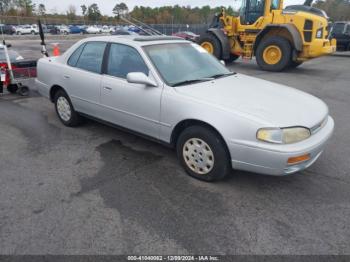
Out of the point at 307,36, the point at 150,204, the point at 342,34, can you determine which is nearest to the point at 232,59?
the point at 307,36

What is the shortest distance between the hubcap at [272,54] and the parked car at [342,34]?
28.1 ft

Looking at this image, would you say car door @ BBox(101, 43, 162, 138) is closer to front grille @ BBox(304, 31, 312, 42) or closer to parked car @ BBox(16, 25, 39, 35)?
front grille @ BBox(304, 31, 312, 42)

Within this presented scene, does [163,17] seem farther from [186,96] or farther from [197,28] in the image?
[186,96]

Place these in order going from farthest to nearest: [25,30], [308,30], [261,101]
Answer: [25,30] → [308,30] → [261,101]

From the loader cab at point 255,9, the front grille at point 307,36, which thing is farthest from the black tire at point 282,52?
the loader cab at point 255,9

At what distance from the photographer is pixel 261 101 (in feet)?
10.3

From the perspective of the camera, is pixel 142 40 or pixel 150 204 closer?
pixel 150 204

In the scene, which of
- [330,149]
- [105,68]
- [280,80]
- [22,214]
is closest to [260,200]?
[330,149]

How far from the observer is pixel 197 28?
36.2 meters

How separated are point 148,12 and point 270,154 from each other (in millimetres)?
94207

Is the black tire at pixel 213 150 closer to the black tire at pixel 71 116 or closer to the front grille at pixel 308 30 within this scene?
the black tire at pixel 71 116

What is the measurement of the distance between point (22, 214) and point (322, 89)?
798 centimetres

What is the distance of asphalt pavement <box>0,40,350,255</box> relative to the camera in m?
2.36

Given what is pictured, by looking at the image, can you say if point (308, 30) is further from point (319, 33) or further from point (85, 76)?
point (85, 76)
